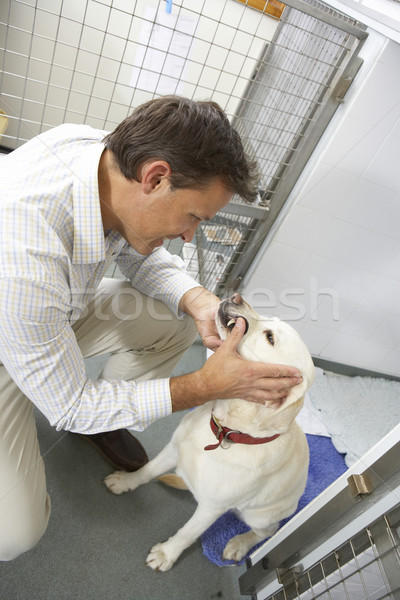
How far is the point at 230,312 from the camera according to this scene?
1234 mm

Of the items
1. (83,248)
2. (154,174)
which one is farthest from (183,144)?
(83,248)

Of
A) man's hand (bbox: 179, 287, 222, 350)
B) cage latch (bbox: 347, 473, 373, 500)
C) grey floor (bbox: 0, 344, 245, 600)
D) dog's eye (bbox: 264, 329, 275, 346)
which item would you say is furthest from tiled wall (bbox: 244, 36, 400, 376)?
cage latch (bbox: 347, 473, 373, 500)

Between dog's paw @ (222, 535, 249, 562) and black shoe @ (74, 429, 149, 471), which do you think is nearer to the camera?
dog's paw @ (222, 535, 249, 562)

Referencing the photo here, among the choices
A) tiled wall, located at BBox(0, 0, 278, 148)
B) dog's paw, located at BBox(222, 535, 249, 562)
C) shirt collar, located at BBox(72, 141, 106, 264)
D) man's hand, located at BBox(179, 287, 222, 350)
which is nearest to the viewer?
shirt collar, located at BBox(72, 141, 106, 264)

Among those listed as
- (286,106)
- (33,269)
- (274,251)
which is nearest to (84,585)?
(33,269)

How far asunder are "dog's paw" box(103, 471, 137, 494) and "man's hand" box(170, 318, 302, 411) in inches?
23.0

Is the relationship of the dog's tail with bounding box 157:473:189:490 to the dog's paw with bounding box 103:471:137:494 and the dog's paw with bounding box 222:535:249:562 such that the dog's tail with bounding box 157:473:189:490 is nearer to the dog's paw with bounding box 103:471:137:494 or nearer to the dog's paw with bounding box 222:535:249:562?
the dog's paw with bounding box 103:471:137:494

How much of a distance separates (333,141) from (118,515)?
1860 mm

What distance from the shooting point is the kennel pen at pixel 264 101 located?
3.17 feet

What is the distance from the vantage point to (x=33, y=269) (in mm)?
954

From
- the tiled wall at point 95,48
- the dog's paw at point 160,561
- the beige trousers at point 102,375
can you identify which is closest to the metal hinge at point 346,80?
the tiled wall at point 95,48

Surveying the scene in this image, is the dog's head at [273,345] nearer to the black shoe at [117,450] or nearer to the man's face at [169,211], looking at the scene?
the man's face at [169,211]

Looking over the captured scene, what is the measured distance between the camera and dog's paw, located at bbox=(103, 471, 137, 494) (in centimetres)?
153

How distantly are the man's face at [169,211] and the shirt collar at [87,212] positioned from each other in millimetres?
107
